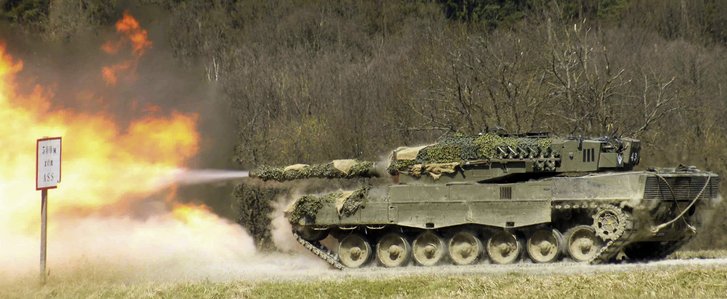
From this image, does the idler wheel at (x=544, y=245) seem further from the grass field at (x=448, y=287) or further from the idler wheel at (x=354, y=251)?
the idler wheel at (x=354, y=251)

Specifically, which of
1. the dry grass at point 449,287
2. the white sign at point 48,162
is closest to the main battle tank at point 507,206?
the dry grass at point 449,287

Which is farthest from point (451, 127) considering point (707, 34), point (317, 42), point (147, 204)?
point (707, 34)

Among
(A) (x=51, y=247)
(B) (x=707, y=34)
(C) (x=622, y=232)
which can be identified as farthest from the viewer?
(B) (x=707, y=34)

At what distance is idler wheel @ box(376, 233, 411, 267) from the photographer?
38531 mm

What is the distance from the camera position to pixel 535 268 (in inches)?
1368

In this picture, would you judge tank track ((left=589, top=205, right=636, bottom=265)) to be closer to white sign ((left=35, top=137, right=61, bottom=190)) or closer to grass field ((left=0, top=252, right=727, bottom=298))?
grass field ((left=0, top=252, right=727, bottom=298))

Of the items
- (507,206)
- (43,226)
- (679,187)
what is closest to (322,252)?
(507,206)

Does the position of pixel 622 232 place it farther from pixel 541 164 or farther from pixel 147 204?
pixel 147 204

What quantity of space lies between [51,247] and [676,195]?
1822 centimetres

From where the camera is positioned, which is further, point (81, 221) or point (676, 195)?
point (81, 221)

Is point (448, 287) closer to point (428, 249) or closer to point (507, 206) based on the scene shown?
point (507, 206)

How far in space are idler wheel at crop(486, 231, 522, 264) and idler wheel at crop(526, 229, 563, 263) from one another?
0.36 meters

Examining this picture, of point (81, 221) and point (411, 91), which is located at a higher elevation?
point (411, 91)

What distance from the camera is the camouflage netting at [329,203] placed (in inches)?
1518
